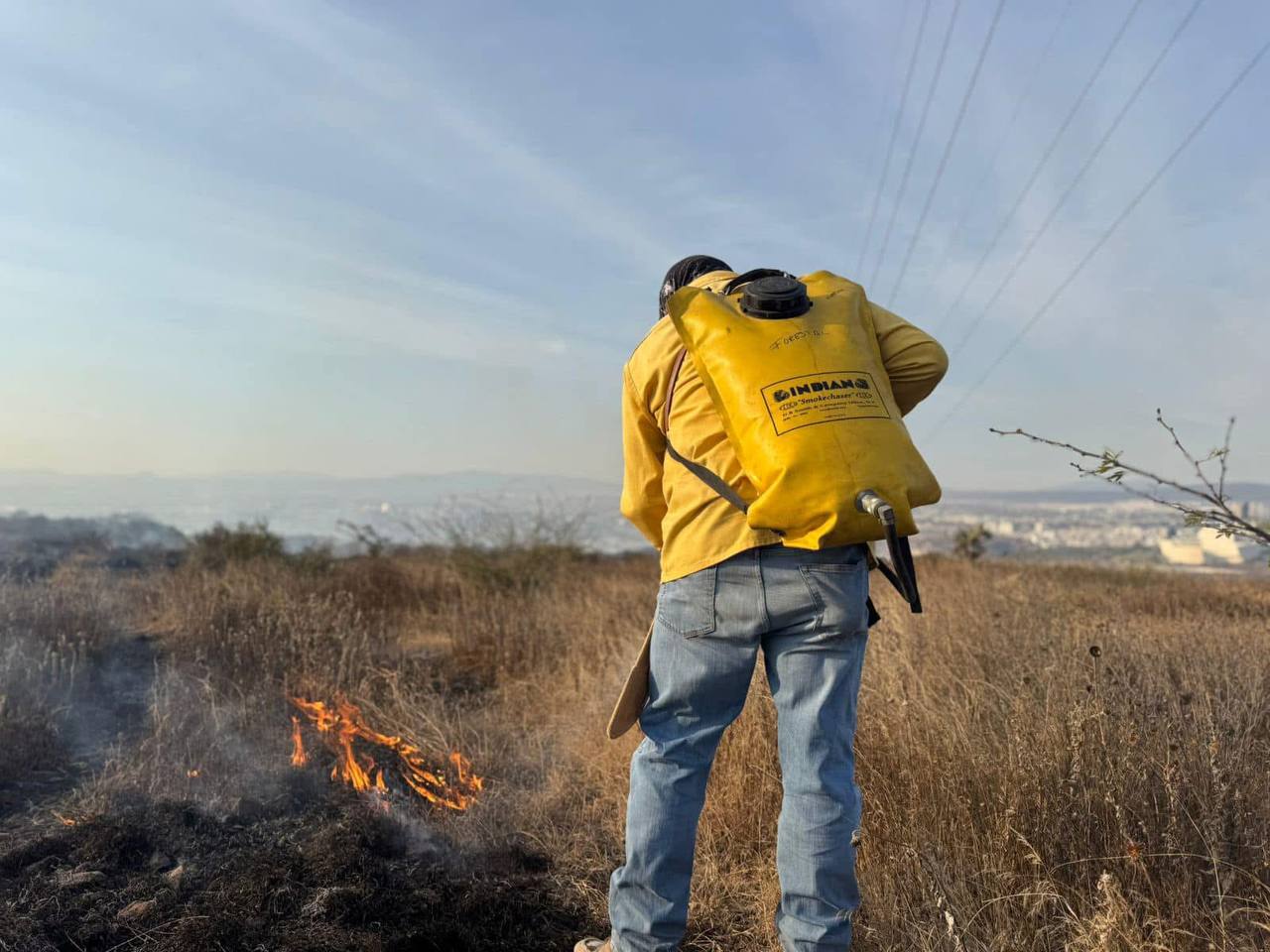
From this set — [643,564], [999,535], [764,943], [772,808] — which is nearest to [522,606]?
[772,808]

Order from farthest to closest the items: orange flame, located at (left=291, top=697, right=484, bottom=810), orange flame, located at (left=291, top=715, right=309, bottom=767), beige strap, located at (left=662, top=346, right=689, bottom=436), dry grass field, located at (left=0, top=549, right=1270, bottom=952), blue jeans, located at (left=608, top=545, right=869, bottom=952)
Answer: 1. orange flame, located at (left=291, top=715, right=309, bottom=767)
2. orange flame, located at (left=291, top=697, right=484, bottom=810)
3. dry grass field, located at (left=0, top=549, right=1270, bottom=952)
4. beige strap, located at (left=662, top=346, right=689, bottom=436)
5. blue jeans, located at (left=608, top=545, right=869, bottom=952)

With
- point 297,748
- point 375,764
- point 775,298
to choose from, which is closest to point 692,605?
point 775,298

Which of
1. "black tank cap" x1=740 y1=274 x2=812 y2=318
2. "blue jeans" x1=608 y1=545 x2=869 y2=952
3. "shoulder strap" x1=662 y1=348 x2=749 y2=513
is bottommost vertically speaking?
"blue jeans" x1=608 y1=545 x2=869 y2=952

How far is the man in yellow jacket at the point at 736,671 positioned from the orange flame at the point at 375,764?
1868mm

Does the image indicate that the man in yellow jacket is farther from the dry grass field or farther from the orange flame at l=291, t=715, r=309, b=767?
the orange flame at l=291, t=715, r=309, b=767

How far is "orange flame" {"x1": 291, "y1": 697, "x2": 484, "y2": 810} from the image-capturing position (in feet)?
13.3

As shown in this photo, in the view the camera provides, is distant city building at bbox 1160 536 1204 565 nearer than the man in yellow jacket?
No

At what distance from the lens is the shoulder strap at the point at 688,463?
2209 millimetres

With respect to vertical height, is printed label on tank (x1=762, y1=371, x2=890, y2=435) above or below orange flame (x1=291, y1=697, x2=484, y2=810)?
Answer: above

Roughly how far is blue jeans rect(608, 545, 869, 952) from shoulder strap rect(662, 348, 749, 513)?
0.47 feet

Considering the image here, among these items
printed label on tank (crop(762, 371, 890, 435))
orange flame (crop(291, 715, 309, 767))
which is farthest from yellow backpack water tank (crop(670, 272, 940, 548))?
orange flame (crop(291, 715, 309, 767))

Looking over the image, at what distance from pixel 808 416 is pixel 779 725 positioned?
2.63 feet

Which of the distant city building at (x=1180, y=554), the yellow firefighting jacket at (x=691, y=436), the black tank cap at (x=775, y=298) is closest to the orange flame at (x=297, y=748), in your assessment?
the yellow firefighting jacket at (x=691, y=436)

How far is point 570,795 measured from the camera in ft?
13.2
